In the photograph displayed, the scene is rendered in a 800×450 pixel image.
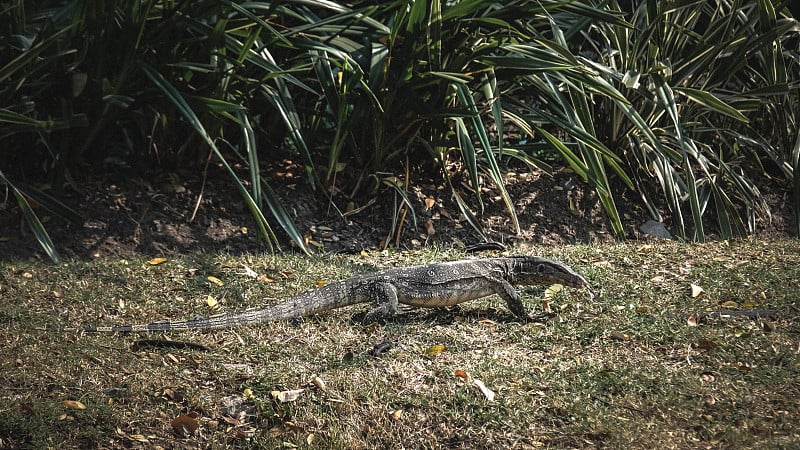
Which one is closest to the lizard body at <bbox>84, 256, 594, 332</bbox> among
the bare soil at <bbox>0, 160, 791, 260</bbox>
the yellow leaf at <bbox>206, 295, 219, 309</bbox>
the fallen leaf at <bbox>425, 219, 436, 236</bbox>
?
the yellow leaf at <bbox>206, 295, 219, 309</bbox>

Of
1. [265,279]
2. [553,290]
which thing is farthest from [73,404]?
[553,290]

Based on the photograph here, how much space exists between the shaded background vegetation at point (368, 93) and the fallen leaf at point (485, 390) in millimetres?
2400

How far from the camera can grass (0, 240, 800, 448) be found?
382 cm

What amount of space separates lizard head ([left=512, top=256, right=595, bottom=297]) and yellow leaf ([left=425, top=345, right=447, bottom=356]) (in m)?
0.85

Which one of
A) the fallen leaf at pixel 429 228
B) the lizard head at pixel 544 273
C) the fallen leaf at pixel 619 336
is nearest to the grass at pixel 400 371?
the fallen leaf at pixel 619 336

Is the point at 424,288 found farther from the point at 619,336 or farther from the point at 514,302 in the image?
the point at 619,336

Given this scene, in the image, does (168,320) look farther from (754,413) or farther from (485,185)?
(485,185)

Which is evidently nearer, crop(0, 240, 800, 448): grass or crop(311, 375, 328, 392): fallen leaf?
crop(0, 240, 800, 448): grass

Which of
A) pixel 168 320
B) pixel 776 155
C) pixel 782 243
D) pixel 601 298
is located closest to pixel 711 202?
pixel 776 155

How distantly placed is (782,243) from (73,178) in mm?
5263

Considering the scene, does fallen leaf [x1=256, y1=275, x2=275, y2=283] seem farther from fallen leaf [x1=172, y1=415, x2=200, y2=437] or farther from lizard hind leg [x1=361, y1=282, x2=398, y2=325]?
fallen leaf [x1=172, y1=415, x2=200, y2=437]

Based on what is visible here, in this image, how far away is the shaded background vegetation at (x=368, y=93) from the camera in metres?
6.04

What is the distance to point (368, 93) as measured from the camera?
6.54 meters

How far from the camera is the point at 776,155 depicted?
27.5 feet
